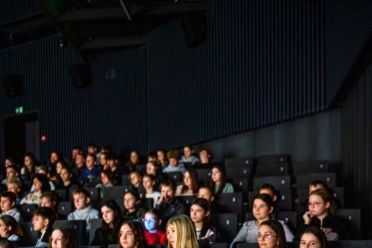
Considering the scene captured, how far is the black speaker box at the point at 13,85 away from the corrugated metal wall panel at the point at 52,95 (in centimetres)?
11

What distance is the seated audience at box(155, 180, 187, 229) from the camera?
741 centimetres

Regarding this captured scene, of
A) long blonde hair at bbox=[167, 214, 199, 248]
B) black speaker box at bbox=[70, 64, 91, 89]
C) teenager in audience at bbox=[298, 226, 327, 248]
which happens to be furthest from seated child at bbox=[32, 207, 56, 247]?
black speaker box at bbox=[70, 64, 91, 89]

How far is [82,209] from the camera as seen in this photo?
7.98 metres

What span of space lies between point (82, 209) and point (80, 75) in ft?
20.6

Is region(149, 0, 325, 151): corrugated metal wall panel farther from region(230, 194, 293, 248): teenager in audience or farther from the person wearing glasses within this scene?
the person wearing glasses

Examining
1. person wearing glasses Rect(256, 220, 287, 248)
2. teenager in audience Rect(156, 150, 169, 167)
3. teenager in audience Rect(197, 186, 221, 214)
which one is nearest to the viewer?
person wearing glasses Rect(256, 220, 287, 248)

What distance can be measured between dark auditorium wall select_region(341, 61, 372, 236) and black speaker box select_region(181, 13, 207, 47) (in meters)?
3.51

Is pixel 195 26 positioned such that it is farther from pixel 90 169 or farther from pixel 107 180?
pixel 107 180

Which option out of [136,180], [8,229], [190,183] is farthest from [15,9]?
[8,229]

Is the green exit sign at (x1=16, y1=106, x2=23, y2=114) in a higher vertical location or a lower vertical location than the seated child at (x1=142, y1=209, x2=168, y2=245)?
higher

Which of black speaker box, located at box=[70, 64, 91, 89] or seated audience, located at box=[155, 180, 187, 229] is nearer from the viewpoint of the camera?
seated audience, located at box=[155, 180, 187, 229]

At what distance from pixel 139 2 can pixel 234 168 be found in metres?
3.62

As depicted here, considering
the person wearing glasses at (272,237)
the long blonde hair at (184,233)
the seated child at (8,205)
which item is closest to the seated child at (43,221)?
the seated child at (8,205)

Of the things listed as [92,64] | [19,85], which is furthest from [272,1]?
[19,85]
